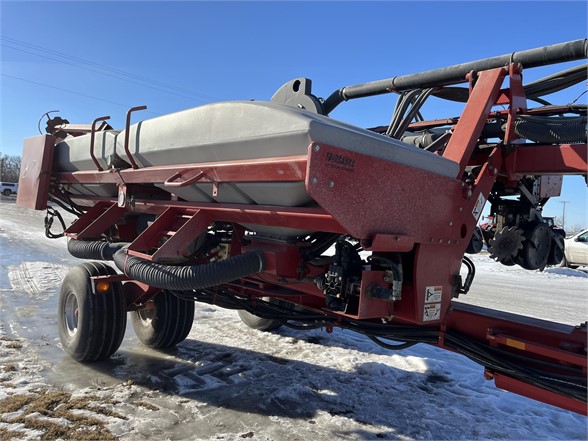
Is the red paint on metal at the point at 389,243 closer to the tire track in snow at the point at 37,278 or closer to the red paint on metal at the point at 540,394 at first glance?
the red paint on metal at the point at 540,394

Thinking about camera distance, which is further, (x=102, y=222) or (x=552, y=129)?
(x=102, y=222)

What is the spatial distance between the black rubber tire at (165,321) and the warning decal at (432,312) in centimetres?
252

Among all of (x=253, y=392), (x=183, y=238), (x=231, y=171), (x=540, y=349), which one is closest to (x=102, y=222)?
(x=183, y=238)

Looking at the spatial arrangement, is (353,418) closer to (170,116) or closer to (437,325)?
(437,325)

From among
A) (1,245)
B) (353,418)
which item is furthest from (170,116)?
(1,245)

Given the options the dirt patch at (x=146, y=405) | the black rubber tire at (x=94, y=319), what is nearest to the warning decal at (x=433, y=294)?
the dirt patch at (x=146, y=405)

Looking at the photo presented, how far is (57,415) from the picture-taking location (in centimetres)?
296

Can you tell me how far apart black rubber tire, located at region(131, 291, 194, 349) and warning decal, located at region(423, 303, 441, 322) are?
8.27ft

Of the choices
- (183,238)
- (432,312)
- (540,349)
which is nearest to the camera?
(540,349)

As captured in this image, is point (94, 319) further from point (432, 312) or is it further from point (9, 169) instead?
point (9, 169)

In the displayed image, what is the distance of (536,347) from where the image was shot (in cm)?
232

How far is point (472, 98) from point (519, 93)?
288mm

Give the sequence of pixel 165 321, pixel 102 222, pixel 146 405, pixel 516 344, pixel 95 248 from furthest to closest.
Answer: pixel 165 321
pixel 102 222
pixel 95 248
pixel 146 405
pixel 516 344

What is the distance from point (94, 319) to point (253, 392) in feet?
4.90
